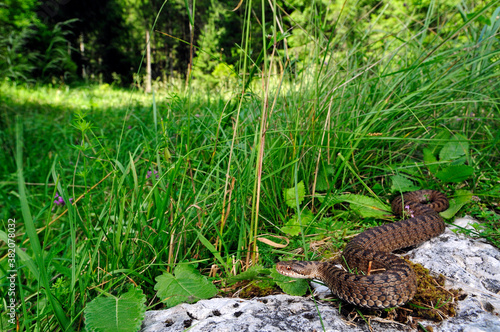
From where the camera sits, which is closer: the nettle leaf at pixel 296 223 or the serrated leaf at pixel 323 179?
the nettle leaf at pixel 296 223

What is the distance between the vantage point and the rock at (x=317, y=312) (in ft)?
5.18

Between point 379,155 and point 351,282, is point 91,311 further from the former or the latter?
point 379,155

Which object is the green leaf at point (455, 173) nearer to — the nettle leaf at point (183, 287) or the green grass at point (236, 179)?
the green grass at point (236, 179)

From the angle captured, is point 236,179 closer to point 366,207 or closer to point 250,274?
point 250,274

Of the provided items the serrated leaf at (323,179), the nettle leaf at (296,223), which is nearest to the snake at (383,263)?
the nettle leaf at (296,223)

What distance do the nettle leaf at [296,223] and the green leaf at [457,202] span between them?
1228 mm

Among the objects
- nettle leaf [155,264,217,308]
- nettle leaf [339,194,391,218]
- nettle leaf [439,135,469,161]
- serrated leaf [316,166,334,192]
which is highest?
nettle leaf [439,135,469,161]

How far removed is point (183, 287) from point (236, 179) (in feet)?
2.88

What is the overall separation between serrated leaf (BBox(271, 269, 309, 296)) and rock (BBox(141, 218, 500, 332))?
0.04m

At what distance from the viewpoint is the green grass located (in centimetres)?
198

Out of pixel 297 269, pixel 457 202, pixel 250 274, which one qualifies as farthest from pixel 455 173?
pixel 250 274

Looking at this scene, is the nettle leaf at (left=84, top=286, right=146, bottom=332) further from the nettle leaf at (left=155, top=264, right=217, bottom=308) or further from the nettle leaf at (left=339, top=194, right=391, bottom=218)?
the nettle leaf at (left=339, top=194, right=391, bottom=218)

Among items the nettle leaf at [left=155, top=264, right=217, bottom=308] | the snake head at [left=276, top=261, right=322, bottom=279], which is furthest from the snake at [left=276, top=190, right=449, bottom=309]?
the nettle leaf at [left=155, top=264, right=217, bottom=308]

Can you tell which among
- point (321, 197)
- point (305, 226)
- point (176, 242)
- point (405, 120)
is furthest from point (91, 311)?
point (405, 120)
